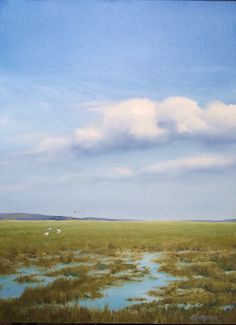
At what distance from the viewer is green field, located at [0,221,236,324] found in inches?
116

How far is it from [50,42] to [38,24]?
0.19 metres

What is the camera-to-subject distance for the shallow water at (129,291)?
118 inches

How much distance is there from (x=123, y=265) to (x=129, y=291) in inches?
9.5

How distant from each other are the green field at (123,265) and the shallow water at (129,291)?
0.12 ft

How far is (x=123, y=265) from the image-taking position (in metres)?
3.24

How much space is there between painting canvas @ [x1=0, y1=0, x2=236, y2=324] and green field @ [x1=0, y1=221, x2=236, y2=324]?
1 cm

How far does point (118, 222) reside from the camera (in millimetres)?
3494

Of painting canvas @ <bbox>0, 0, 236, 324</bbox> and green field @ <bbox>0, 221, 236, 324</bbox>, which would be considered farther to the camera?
painting canvas @ <bbox>0, 0, 236, 324</bbox>
